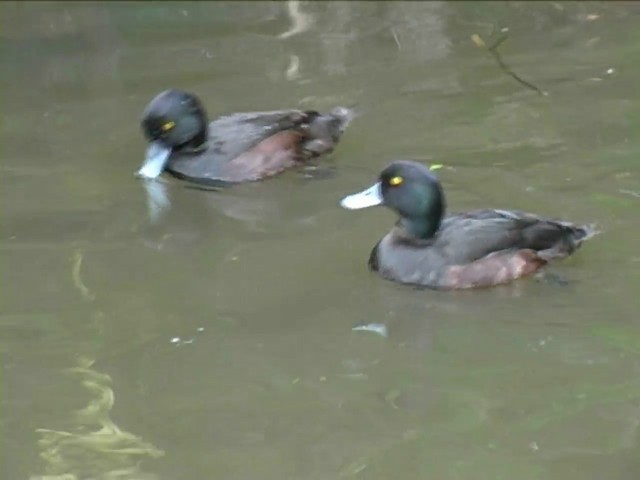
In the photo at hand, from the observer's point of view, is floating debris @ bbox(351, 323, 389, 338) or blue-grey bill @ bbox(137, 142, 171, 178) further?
blue-grey bill @ bbox(137, 142, 171, 178)

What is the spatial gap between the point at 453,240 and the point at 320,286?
76 centimetres

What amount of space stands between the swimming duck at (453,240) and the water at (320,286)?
0.10 metres

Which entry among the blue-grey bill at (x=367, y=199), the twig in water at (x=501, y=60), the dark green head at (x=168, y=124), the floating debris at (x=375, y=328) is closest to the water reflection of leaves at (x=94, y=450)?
the floating debris at (x=375, y=328)

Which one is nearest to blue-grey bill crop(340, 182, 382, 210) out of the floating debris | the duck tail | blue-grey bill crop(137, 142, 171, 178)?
the floating debris

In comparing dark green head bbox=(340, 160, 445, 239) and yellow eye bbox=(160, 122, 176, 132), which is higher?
dark green head bbox=(340, 160, 445, 239)

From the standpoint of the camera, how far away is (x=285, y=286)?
6863 mm

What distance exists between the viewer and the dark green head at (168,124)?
878 centimetres

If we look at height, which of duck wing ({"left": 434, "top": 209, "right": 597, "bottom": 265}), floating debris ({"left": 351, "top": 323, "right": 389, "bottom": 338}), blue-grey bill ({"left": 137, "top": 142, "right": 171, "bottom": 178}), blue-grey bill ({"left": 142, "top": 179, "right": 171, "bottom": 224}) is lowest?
blue-grey bill ({"left": 142, "top": 179, "right": 171, "bottom": 224})

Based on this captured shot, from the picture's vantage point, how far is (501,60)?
34.7 ft

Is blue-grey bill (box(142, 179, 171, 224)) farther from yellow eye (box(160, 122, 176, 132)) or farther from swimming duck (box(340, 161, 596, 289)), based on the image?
swimming duck (box(340, 161, 596, 289))

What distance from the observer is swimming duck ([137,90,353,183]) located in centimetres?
872

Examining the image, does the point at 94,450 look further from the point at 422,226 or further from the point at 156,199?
the point at 156,199

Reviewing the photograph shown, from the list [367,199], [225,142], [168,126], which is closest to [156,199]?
[168,126]

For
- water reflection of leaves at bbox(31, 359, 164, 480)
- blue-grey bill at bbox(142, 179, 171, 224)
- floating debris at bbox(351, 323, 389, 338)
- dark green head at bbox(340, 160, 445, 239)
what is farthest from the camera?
blue-grey bill at bbox(142, 179, 171, 224)
